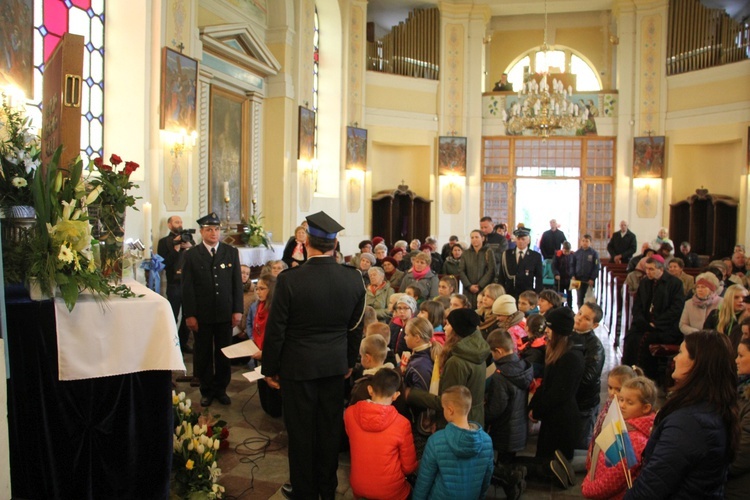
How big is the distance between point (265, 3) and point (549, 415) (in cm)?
1117

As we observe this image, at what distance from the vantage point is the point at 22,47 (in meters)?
6.75

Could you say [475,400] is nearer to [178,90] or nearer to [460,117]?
[178,90]

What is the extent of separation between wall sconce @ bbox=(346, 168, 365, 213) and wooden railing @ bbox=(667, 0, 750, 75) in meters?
8.81

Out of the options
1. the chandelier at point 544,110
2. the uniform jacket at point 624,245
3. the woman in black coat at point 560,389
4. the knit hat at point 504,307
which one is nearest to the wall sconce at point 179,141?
the knit hat at point 504,307

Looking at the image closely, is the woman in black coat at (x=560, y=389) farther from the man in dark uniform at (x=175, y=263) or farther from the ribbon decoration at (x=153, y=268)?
the ribbon decoration at (x=153, y=268)

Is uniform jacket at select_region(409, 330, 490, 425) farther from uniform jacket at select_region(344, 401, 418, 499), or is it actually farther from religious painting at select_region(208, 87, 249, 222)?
religious painting at select_region(208, 87, 249, 222)

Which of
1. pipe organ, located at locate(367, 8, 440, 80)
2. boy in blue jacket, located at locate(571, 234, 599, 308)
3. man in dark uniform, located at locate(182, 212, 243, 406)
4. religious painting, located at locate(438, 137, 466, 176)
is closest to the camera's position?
man in dark uniform, located at locate(182, 212, 243, 406)

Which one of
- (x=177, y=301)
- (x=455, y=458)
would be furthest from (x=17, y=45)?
(x=455, y=458)

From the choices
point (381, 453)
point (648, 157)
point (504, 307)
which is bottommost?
point (381, 453)

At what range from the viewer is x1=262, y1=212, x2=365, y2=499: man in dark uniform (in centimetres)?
354

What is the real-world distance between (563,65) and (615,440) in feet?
61.7

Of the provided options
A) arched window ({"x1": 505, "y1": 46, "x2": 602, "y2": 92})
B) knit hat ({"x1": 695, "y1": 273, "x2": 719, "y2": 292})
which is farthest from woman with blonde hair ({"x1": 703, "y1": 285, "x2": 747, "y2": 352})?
arched window ({"x1": 505, "y1": 46, "x2": 602, "y2": 92})

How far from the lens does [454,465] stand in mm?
3389

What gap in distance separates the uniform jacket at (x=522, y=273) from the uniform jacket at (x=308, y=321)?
19.0 feet
